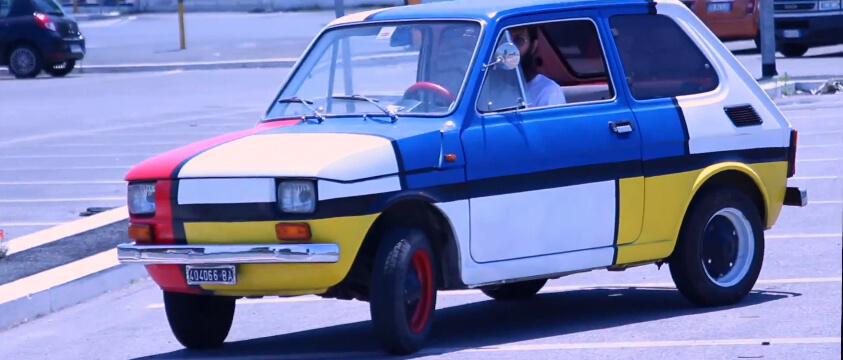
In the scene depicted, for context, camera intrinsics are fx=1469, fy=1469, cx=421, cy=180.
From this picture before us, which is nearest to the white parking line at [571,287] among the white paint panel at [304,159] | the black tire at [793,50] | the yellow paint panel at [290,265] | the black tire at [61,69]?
the white paint panel at [304,159]

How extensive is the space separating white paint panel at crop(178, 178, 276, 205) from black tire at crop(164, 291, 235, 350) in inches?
28.3

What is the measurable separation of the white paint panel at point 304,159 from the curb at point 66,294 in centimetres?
229

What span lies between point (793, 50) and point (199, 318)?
22294 millimetres

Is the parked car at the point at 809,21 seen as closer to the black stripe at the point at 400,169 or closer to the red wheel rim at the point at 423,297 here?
the red wheel rim at the point at 423,297

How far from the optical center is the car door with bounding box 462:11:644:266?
6.99 metres

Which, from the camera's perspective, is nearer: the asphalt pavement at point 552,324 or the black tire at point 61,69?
the asphalt pavement at point 552,324

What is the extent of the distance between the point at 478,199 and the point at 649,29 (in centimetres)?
158

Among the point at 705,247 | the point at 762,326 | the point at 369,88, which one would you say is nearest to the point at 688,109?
the point at 705,247

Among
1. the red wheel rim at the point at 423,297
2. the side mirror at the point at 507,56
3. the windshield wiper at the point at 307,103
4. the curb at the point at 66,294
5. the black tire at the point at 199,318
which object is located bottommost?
the curb at the point at 66,294

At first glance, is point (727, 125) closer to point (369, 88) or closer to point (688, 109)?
point (688, 109)

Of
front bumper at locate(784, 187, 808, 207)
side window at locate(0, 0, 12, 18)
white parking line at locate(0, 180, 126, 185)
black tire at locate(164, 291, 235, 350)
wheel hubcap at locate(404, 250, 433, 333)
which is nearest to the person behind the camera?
wheel hubcap at locate(404, 250, 433, 333)

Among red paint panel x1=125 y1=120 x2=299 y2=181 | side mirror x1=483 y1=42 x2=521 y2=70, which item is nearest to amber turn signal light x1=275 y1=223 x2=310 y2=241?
red paint panel x1=125 y1=120 x2=299 y2=181

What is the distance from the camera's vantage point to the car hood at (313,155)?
21.3 feet

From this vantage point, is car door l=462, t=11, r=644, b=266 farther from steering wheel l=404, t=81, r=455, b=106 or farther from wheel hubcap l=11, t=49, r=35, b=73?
wheel hubcap l=11, t=49, r=35, b=73
